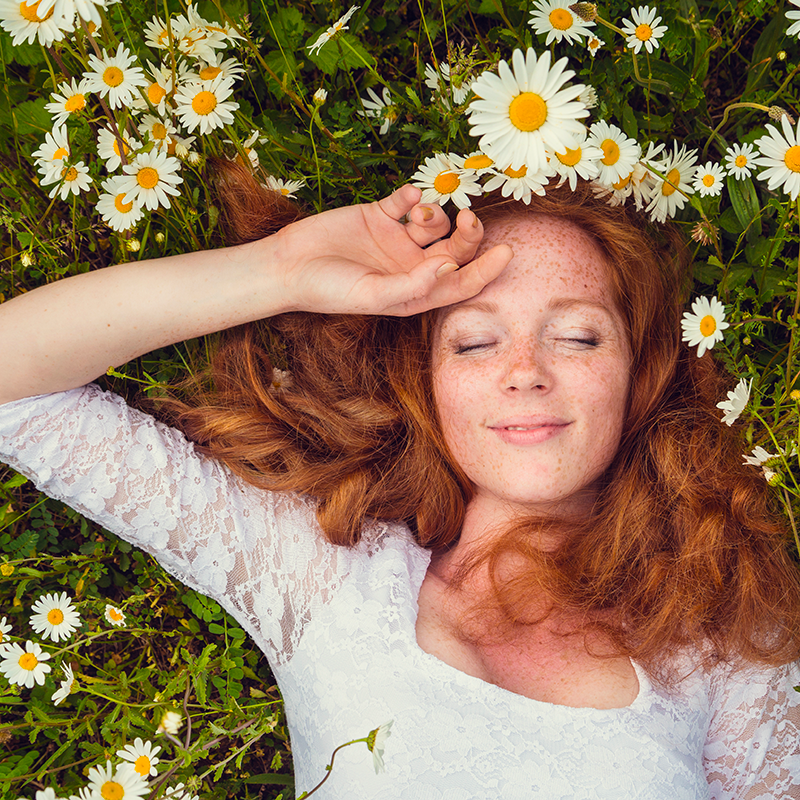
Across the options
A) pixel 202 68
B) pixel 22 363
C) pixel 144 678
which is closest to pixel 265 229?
pixel 202 68

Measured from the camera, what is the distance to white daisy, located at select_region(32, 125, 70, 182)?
2.03 metres

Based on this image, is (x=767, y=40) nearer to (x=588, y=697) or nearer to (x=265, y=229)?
(x=265, y=229)

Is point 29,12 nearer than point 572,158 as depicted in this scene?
Yes

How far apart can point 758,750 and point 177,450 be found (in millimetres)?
1758

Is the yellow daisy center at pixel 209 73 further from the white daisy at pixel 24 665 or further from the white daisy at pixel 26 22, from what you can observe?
the white daisy at pixel 24 665

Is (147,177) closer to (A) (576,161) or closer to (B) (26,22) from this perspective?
(B) (26,22)

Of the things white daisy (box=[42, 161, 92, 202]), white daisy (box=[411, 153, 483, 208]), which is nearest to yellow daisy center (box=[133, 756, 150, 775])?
white daisy (box=[42, 161, 92, 202])

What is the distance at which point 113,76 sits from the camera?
1.82 meters

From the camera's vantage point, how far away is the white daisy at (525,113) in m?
1.51

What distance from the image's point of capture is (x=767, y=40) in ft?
7.66

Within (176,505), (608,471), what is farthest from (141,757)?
(608,471)

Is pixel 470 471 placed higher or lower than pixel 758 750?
higher

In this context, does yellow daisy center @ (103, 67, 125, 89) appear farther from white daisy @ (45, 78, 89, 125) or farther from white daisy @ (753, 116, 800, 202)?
white daisy @ (753, 116, 800, 202)

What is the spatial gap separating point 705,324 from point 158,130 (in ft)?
4.91
